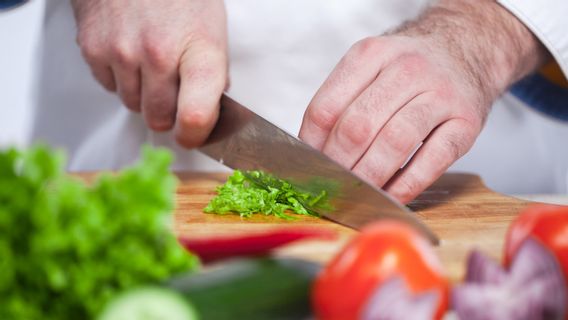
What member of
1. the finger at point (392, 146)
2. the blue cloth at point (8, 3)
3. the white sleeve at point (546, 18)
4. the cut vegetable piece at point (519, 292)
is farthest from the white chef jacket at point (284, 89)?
the cut vegetable piece at point (519, 292)

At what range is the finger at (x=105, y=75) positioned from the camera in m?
2.15

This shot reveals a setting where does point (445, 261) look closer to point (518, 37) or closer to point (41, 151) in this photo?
point (41, 151)

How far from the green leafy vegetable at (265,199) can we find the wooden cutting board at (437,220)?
2 cm

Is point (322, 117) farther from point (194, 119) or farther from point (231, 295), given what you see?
point (231, 295)

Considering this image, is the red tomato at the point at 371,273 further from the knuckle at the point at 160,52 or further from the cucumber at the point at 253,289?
Result: the knuckle at the point at 160,52

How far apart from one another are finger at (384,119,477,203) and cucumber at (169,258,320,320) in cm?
85

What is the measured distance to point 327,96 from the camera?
1.89 meters

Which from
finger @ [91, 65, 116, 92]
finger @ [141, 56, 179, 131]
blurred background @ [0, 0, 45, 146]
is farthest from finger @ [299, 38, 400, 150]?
blurred background @ [0, 0, 45, 146]

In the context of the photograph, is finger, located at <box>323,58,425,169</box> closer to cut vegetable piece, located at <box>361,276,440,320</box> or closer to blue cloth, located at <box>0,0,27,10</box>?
cut vegetable piece, located at <box>361,276,440,320</box>

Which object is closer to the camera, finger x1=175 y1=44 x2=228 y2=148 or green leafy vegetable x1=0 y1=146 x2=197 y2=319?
green leafy vegetable x1=0 y1=146 x2=197 y2=319

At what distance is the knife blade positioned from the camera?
166 cm

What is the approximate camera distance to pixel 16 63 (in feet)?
11.9

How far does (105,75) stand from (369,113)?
0.77 metres

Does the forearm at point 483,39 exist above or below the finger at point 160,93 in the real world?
above
